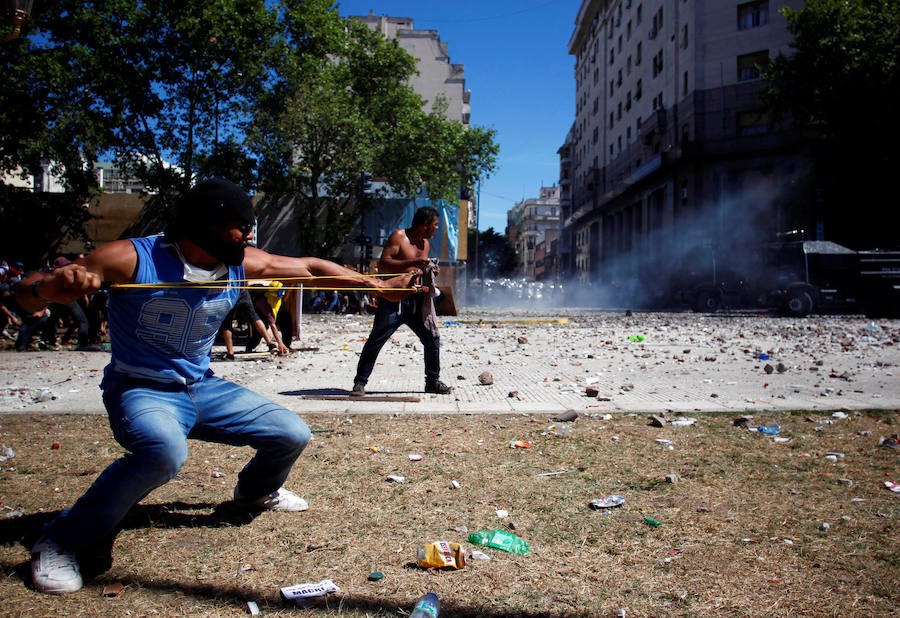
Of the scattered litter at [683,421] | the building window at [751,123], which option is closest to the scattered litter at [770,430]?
the scattered litter at [683,421]

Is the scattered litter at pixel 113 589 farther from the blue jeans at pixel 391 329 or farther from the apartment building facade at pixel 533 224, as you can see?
the apartment building facade at pixel 533 224

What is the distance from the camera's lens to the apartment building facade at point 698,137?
33.2m

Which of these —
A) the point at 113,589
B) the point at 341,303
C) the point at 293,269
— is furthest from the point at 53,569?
the point at 341,303

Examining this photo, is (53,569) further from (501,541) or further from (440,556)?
(501,541)

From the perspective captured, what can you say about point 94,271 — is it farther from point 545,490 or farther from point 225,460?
point 545,490

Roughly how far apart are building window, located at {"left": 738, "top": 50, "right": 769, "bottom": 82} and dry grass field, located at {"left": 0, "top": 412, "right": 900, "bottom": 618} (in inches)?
1337

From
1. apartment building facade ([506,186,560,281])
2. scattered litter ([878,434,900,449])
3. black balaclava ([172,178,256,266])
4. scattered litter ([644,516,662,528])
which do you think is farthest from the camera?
apartment building facade ([506,186,560,281])

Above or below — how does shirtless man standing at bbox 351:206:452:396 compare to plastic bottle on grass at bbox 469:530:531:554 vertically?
above

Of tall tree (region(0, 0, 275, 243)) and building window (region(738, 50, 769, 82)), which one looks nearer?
tall tree (region(0, 0, 275, 243))

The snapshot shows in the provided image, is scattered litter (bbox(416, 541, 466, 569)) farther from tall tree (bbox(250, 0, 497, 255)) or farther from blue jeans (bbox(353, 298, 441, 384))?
tall tree (bbox(250, 0, 497, 255))

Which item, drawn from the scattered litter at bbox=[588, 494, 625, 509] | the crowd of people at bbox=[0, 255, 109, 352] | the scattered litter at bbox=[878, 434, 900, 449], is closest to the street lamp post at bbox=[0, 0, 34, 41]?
the scattered litter at bbox=[588, 494, 625, 509]

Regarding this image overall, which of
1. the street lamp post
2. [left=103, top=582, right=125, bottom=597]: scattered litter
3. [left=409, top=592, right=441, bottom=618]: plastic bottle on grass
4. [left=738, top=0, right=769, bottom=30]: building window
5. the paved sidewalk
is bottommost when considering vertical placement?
[left=103, top=582, right=125, bottom=597]: scattered litter

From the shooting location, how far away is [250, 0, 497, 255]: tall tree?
24594 millimetres

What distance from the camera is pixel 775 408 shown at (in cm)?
573
